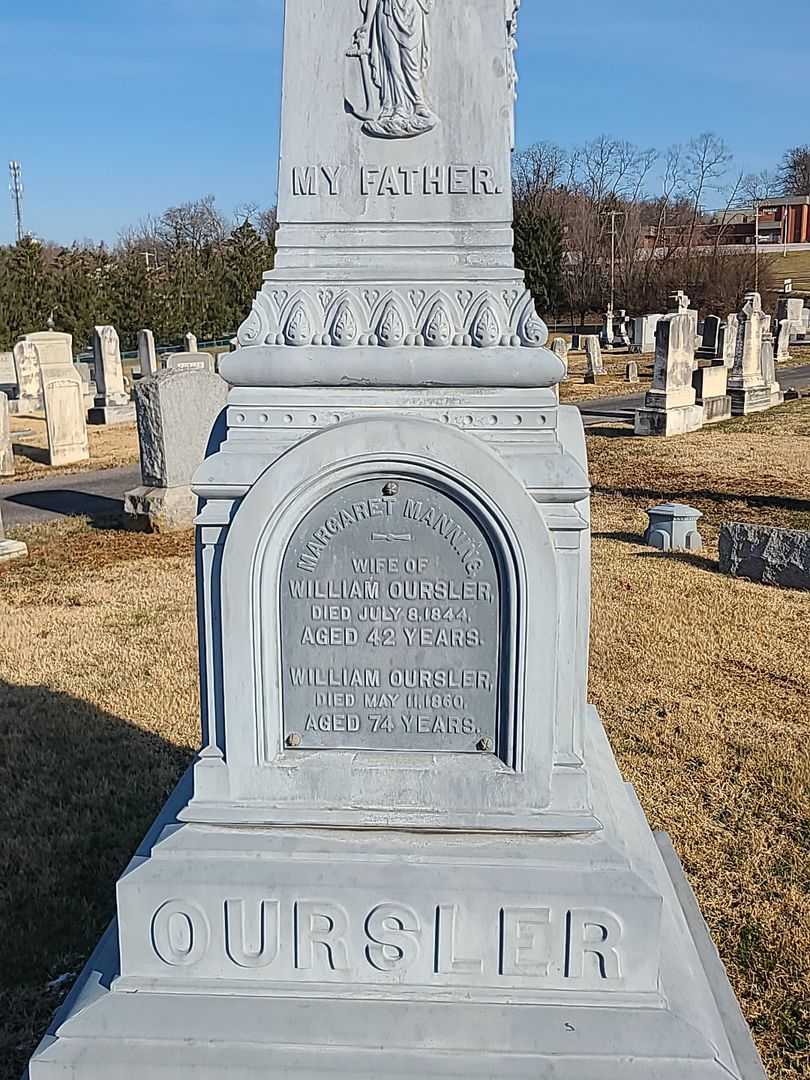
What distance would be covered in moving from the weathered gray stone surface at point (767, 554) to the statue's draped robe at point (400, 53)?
20.0ft

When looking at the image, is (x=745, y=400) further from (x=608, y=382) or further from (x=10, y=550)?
(x=10, y=550)

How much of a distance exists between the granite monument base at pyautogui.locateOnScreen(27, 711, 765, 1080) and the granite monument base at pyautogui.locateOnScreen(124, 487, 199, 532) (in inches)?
308

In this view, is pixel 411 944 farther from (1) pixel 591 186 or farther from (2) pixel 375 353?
(1) pixel 591 186

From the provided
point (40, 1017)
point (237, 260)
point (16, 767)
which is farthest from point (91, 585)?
point (237, 260)

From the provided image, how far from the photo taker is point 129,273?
34.1 m

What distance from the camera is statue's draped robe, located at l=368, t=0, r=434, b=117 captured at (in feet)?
9.19

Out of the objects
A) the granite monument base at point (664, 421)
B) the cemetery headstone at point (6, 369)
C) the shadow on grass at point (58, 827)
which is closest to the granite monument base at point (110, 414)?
the cemetery headstone at point (6, 369)

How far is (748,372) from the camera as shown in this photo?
20.0 meters

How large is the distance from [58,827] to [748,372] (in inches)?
725

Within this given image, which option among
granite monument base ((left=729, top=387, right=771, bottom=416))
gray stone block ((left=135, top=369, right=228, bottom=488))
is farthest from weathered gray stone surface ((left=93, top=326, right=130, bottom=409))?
granite monument base ((left=729, top=387, right=771, bottom=416))

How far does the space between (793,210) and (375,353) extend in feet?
263

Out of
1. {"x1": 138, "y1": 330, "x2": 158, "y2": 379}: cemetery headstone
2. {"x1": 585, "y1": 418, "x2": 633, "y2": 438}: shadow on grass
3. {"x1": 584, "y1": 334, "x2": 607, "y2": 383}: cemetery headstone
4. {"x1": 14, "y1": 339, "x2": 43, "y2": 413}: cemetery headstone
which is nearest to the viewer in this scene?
{"x1": 585, "y1": 418, "x2": 633, "y2": 438}: shadow on grass

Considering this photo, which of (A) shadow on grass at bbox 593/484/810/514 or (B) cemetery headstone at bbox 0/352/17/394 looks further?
(B) cemetery headstone at bbox 0/352/17/394

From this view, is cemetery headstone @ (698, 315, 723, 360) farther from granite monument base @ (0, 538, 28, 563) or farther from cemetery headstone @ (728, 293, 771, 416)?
granite monument base @ (0, 538, 28, 563)
